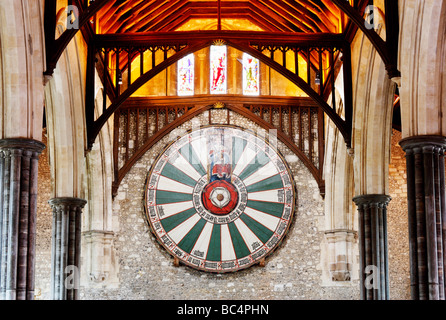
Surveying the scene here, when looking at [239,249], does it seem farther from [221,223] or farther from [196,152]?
[196,152]

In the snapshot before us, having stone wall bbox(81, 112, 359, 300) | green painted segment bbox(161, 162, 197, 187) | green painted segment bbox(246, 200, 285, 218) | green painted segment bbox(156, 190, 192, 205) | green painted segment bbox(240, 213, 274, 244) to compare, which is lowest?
stone wall bbox(81, 112, 359, 300)

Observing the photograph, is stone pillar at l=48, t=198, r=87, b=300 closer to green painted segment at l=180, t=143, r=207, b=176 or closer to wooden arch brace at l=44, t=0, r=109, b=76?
wooden arch brace at l=44, t=0, r=109, b=76

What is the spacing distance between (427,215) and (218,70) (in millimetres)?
6719

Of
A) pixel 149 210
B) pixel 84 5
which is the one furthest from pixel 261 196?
pixel 84 5

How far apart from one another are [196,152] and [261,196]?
4.35 feet

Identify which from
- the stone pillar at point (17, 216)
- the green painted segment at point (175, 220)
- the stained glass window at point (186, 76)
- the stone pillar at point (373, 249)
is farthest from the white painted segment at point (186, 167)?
the stone pillar at point (17, 216)

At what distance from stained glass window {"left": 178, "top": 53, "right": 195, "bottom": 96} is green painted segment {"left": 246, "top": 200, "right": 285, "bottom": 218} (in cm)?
223

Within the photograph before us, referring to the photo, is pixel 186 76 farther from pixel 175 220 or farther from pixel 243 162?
pixel 175 220

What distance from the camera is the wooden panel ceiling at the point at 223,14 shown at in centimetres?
1191

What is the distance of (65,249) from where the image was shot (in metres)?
10.2

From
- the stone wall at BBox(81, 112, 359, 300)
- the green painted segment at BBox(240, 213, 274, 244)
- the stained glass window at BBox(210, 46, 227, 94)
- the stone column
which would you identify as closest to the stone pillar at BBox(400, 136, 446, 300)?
the stone column

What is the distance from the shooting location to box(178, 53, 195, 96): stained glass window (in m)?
13.7

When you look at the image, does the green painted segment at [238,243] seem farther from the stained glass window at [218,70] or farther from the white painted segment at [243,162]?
the stained glass window at [218,70]

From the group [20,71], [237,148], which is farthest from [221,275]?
[20,71]
